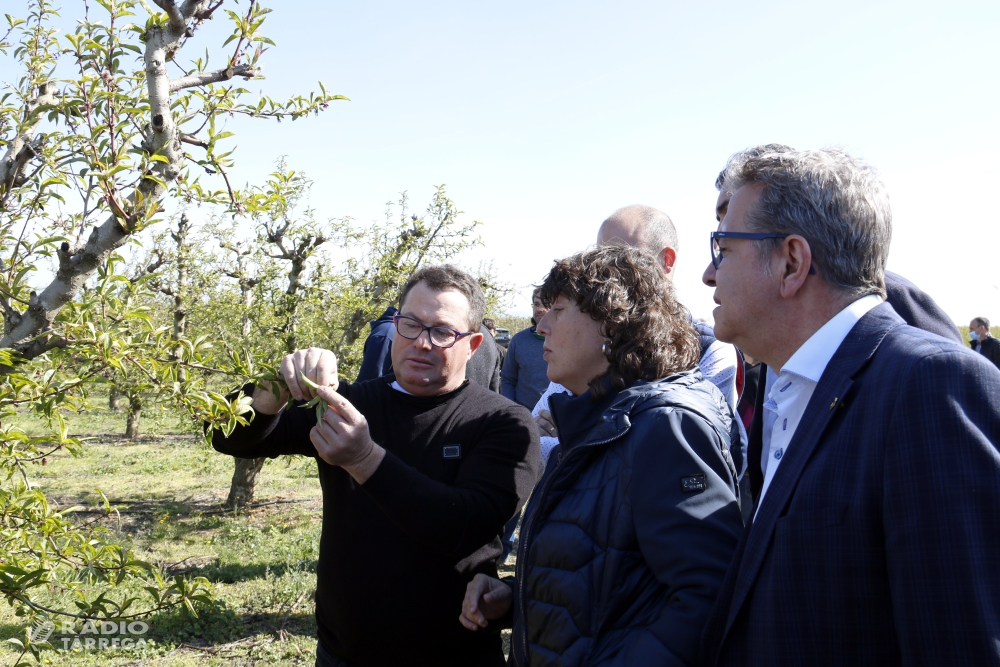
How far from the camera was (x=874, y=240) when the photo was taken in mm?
1399

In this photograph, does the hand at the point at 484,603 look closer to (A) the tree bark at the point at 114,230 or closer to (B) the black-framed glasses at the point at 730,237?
(B) the black-framed glasses at the point at 730,237

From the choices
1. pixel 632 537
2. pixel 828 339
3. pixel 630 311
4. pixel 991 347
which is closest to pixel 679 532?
pixel 632 537

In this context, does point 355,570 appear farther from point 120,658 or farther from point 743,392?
point 120,658

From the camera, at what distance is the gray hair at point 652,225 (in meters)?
2.96

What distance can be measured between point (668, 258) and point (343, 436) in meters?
1.94

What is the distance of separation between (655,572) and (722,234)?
865mm

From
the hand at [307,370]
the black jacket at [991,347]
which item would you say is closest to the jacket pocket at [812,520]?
the hand at [307,370]

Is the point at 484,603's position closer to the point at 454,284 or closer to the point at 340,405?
the point at 340,405

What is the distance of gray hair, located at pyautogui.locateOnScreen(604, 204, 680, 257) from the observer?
9.71 ft

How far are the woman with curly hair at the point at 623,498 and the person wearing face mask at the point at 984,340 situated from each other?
12.6 meters

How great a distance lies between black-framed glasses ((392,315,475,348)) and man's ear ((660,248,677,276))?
47.2 inches

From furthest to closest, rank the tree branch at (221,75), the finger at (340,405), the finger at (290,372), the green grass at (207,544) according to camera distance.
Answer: the green grass at (207,544)
the tree branch at (221,75)
the finger at (290,372)
the finger at (340,405)

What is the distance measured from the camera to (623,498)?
1522 millimetres

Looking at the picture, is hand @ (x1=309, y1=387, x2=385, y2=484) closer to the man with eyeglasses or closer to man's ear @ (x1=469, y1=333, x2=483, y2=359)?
the man with eyeglasses
